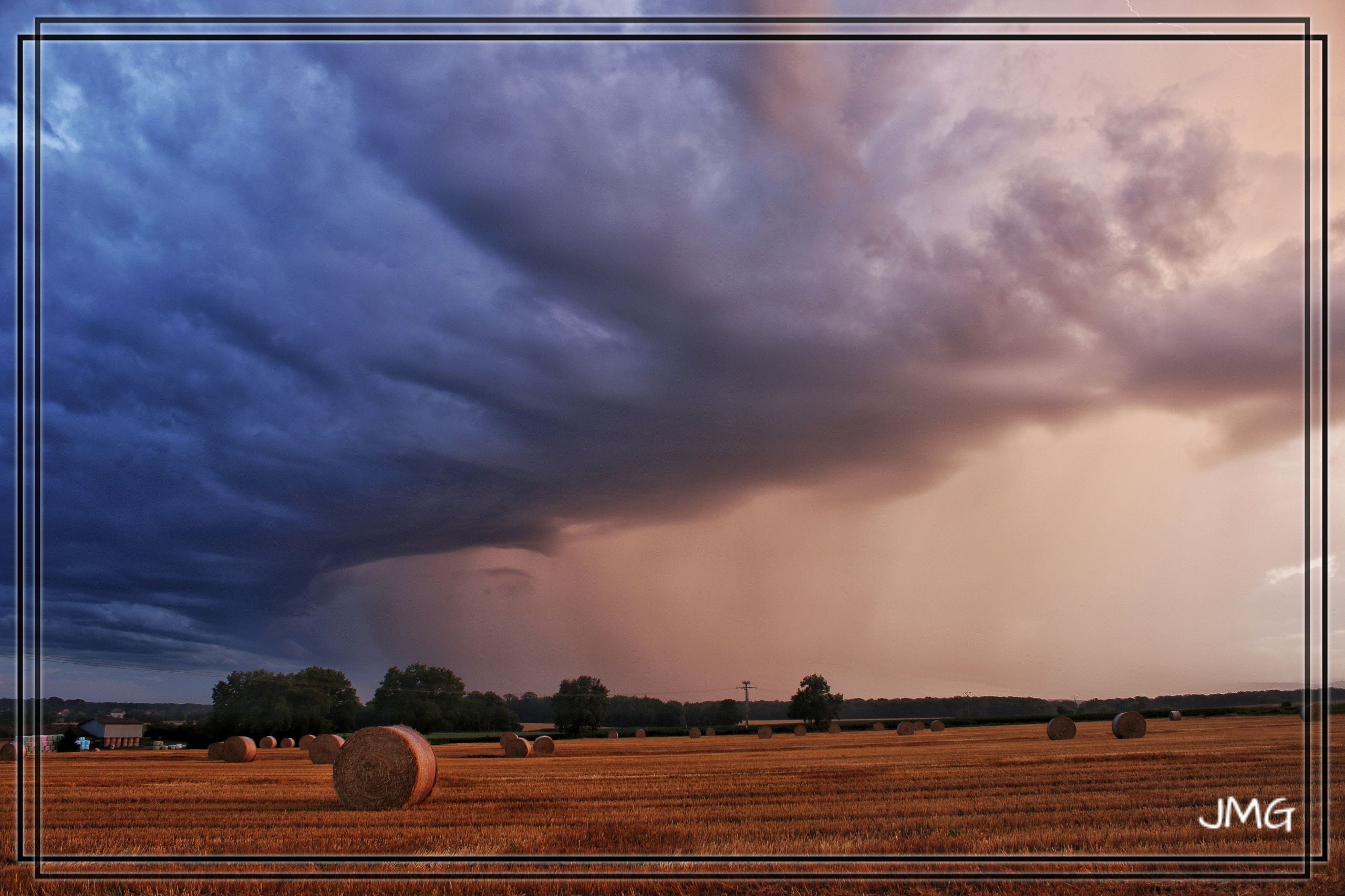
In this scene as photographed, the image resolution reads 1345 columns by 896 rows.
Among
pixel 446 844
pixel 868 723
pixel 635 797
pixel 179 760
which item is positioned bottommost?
pixel 868 723

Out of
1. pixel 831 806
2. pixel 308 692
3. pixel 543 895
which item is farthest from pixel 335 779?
pixel 308 692

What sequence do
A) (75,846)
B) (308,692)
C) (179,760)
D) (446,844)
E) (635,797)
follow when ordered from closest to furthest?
(446,844) → (75,846) → (635,797) → (179,760) → (308,692)

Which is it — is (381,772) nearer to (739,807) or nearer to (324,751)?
(739,807)

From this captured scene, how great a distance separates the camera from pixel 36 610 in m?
7.33

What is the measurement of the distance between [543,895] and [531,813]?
20.9ft

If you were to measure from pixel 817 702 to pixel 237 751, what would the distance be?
49.4m

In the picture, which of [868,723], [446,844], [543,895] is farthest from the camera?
[868,723]

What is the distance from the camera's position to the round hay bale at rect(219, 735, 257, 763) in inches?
1415

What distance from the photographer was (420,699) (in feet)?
222

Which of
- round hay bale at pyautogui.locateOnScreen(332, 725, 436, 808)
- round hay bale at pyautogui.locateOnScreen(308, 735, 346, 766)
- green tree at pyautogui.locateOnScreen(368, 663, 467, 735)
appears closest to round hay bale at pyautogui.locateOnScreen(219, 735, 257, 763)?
round hay bale at pyautogui.locateOnScreen(308, 735, 346, 766)

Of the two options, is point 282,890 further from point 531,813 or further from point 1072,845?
point 1072,845

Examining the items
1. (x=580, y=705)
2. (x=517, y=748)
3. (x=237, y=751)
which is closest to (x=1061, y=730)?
(x=517, y=748)

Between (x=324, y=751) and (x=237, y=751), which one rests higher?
(x=324, y=751)

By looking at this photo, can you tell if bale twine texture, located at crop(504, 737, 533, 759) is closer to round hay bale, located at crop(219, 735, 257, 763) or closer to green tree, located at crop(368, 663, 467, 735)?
round hay bale, located at crop(219, 735, 257, 763)
